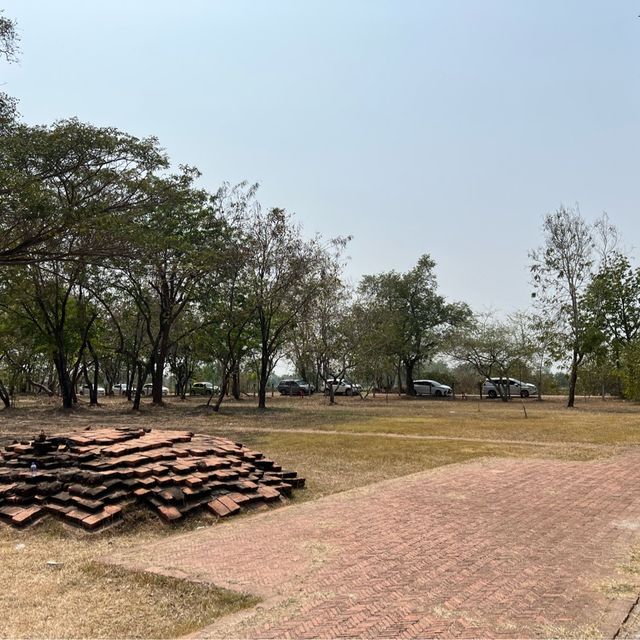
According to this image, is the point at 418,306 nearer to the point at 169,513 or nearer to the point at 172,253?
the point at 172,253

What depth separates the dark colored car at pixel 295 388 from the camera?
181 feet

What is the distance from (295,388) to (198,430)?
3618 centimetres

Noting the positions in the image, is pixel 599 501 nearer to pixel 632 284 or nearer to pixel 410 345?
pixel 632 284

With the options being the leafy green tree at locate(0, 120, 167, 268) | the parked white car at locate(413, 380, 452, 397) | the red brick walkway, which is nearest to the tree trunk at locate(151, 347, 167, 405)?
the leafy green tree at locate(0, 120, 167, 268)

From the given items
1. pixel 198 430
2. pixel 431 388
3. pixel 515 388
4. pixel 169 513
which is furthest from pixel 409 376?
pixel 169 513

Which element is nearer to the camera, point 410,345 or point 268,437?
point 268,437

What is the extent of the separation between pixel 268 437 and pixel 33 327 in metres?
20.2

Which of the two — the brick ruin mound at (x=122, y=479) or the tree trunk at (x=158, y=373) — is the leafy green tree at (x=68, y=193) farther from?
the tree trunk at (x=158, y=373)

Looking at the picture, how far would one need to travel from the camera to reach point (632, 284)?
3553 centimetres

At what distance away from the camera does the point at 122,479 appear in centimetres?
806

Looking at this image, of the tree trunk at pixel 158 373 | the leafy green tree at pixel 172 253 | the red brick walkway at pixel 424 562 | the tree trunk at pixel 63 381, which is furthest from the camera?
the tree trunk at pixel 158 373

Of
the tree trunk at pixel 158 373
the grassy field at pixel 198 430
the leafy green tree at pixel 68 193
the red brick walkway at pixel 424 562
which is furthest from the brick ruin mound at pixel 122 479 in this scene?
the tree trunk at pixel 158 373

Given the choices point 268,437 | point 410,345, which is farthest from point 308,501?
point 410,345

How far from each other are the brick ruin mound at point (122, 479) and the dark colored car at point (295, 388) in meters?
44.9
